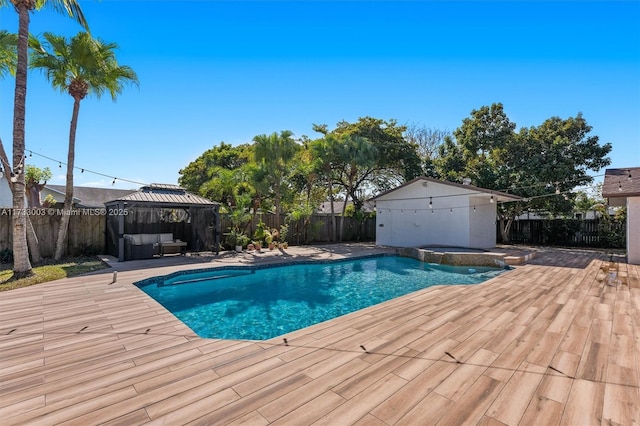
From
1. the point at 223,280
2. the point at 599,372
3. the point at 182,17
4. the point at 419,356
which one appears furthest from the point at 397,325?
the point at 182,17

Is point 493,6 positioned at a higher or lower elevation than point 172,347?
higher

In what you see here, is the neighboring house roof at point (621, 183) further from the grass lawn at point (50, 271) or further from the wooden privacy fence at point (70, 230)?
the wooden privacy fence at point (70, 230)

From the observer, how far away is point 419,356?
287 centimetres

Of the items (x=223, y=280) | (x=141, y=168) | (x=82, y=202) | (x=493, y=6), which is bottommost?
(x=223, y=280)

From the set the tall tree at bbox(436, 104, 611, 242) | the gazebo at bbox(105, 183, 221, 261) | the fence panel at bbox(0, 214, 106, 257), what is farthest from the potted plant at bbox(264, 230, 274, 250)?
the tall tree at bbox(436, 104, 611, 242)

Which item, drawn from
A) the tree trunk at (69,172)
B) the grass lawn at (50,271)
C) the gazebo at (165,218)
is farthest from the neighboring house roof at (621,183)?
the tree trunk at (69,172)

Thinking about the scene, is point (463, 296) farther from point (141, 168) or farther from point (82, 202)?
point (82, 202)

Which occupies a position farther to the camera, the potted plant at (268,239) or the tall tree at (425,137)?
the tall tree at (425,137)

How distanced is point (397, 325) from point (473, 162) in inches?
616

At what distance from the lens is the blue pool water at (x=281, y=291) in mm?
5094

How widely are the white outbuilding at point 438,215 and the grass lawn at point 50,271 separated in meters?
11.9

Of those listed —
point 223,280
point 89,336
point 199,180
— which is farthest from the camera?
point 199,180

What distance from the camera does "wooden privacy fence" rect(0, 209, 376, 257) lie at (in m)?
9.05

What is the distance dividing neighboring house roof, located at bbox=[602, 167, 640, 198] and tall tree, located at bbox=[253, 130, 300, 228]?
11.0 meters
